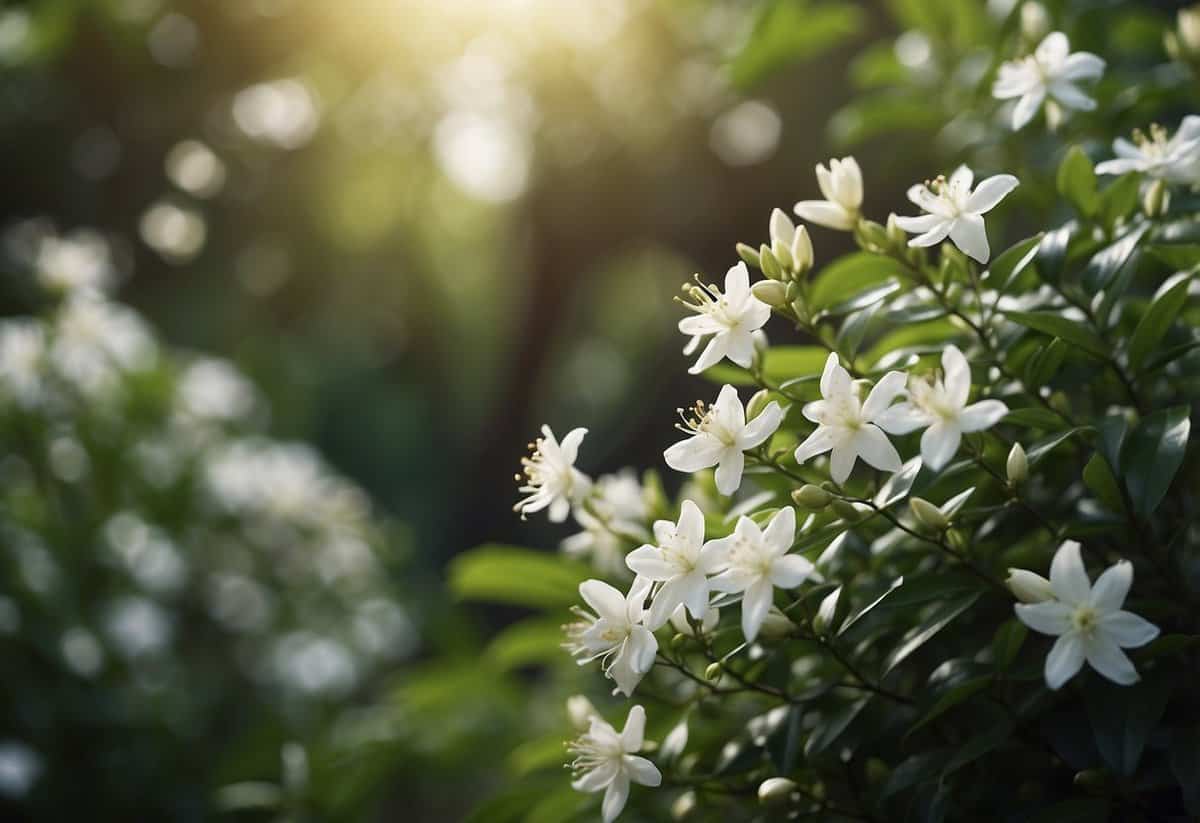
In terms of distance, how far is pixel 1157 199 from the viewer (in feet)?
2.77

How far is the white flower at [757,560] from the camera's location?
67 centimetres

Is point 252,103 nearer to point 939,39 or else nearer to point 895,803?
point 939,39

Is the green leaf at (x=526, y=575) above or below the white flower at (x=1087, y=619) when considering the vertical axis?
above

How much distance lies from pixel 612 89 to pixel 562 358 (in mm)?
2254

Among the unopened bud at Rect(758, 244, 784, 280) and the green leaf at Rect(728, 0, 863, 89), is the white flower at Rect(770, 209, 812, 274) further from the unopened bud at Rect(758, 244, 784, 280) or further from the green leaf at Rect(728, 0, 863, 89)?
the green leaf at Rect(728, 0, 863, 89)

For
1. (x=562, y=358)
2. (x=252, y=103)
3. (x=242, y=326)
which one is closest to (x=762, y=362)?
(x=252, y=103)

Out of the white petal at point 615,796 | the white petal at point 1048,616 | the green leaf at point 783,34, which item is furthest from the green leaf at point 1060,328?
the green leaf at point 783,34

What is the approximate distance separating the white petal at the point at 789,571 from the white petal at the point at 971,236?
26 cm

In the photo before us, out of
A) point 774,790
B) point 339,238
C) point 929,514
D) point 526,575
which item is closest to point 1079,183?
point 929,514

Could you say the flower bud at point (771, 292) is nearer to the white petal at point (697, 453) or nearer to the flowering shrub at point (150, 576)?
the white petal at point (697, 453)

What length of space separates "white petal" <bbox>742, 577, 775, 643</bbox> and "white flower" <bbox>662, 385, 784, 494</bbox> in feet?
0.24

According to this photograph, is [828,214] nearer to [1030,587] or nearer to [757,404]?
[757,404]

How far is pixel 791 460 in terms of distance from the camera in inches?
32.2

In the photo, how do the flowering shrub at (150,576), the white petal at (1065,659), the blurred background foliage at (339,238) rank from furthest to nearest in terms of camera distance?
1. the flowering shrub at (150,576)
2. the blurred background foliage at (339,238)
3. the white petal at (1065,659)
